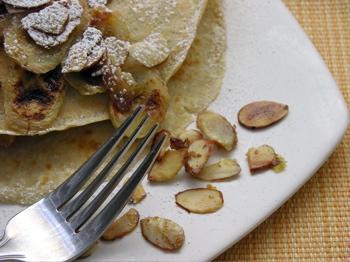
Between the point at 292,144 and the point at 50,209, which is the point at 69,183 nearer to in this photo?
the point at 50,209

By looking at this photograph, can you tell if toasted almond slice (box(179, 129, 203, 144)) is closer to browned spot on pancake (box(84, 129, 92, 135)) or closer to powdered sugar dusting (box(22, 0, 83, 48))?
browned spot on pancake (box(84, 129, 92, 135))

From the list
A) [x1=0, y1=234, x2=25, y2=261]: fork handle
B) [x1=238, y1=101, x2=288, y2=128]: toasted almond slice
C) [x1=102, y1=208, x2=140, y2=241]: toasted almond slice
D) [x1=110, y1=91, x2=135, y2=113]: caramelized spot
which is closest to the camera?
[x1=0, y1=234, x2=25, y2=261]: fork handle

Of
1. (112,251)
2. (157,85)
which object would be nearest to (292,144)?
(157,85)

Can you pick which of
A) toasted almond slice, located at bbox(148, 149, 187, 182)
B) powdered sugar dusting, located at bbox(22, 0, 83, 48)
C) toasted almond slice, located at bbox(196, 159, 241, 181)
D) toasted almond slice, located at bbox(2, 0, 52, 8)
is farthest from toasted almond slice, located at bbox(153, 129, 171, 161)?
toasted almond slice, located at bbox(2, 0, 52, 8)

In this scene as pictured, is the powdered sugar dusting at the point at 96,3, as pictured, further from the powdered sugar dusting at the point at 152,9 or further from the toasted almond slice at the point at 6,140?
the toasted almond slice at the point at 6,140

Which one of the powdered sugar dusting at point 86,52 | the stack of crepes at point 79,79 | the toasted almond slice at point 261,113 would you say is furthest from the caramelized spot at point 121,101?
the toasted almond slice at point 261,113

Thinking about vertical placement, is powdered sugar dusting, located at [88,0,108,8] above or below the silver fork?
above
